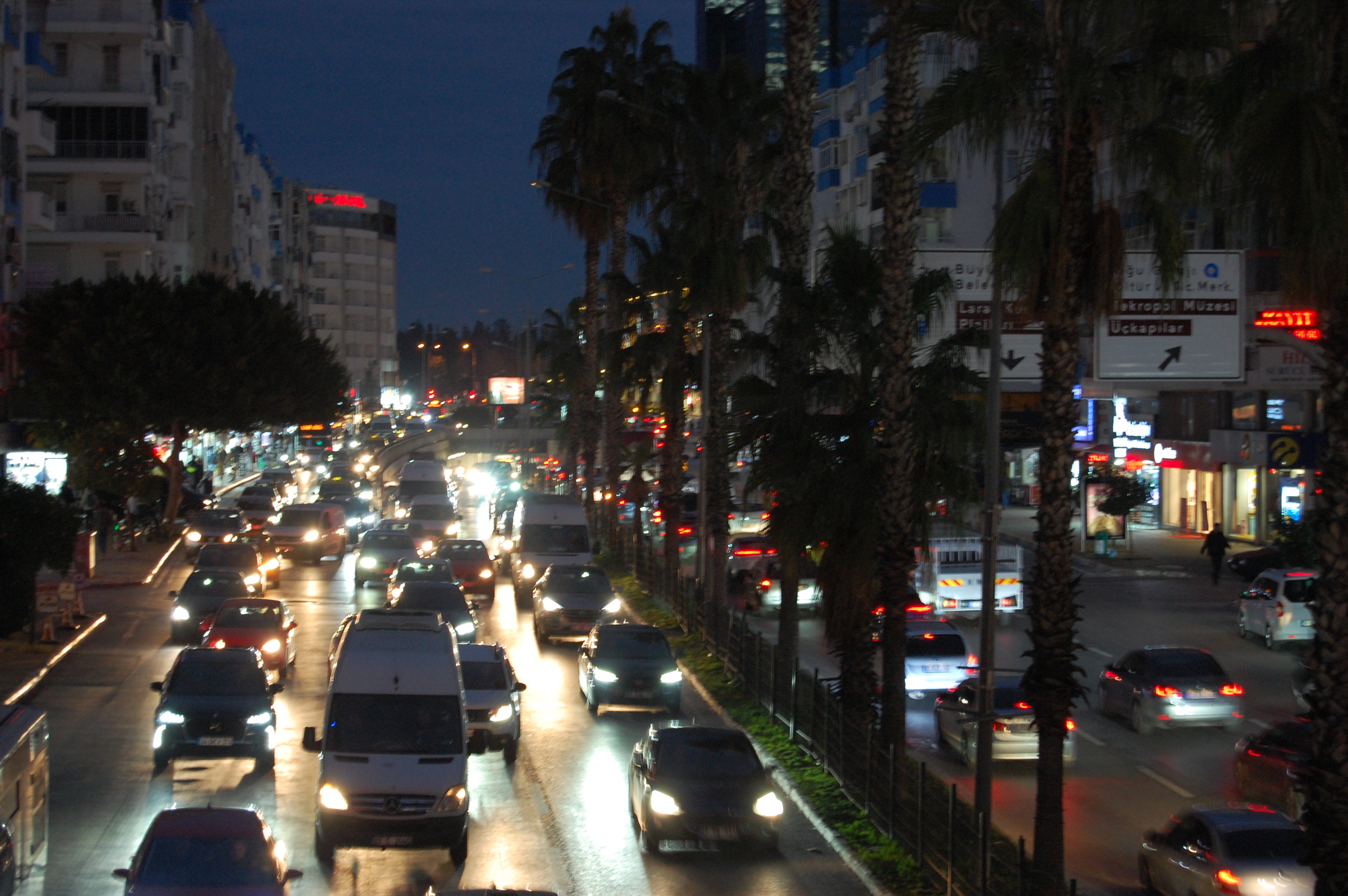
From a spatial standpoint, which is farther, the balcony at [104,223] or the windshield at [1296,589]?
the balcony at [104,223]

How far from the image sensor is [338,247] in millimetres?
173125

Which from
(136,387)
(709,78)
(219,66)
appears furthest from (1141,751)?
(219,66)

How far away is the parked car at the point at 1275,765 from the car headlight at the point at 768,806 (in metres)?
6.46

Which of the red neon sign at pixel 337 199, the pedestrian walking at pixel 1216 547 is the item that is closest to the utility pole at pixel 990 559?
the pedestrian walking at pixel 1216 547

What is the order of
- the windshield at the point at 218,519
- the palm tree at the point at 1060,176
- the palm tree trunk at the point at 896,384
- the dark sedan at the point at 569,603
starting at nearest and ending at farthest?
the palm tree at the point at 1060,176 → the palm tree trunk at the point at 896,384 → the dark sedan at the point at 569,603 → the windshield at the point at 218,519

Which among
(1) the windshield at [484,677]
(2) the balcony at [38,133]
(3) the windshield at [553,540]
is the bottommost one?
(1) the windshield at [484,677]

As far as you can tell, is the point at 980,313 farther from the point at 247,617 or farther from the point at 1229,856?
the point at 247,617

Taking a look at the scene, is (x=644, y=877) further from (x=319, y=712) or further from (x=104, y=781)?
(x=319, y=712)

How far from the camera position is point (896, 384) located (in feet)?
61.7

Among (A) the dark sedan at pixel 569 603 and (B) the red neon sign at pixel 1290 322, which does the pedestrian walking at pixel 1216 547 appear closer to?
(B) the red neon sign at pixel 1290 322

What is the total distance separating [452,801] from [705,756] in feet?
10.8

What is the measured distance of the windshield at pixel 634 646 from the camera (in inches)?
973

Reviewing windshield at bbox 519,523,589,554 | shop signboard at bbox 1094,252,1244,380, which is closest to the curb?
windshield at bbox 519,523,589,554

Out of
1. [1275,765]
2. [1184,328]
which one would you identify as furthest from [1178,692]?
[1184,328]
